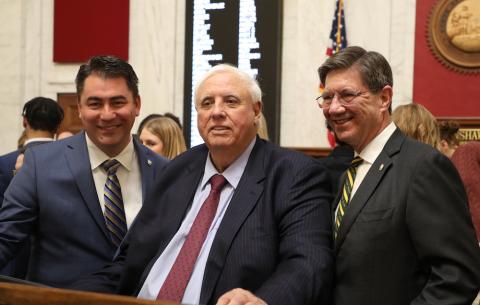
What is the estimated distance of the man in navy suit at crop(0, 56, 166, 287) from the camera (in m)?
2.94

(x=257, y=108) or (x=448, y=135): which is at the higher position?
(x=257, y=108)

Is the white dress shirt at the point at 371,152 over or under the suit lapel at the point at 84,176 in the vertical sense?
over

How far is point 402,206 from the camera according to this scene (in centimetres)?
222

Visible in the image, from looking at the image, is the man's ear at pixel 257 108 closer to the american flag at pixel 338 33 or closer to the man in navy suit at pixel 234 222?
the man in navy suit at pixel 234 222

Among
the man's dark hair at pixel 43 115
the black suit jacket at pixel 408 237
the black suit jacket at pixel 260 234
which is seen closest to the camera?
the black suit jacket at pixel 408 237

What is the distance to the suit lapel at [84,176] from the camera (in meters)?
2.97

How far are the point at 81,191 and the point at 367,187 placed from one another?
1319mm

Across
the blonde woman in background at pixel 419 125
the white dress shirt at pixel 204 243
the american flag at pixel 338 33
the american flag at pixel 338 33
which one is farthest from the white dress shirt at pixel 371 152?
the american flag at pixel 338 33

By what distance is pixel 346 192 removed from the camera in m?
2.46

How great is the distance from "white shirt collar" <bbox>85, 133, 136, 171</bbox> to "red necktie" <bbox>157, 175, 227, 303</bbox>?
691 mm

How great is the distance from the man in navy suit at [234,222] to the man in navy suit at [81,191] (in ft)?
0.72

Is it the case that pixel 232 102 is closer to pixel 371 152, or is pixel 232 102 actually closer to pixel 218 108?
pixel 218 108

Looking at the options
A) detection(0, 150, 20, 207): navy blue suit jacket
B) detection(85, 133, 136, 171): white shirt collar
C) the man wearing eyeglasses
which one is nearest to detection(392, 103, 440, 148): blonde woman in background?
the man wearing eyeglasses

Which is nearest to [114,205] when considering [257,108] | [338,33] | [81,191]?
[81,191]
